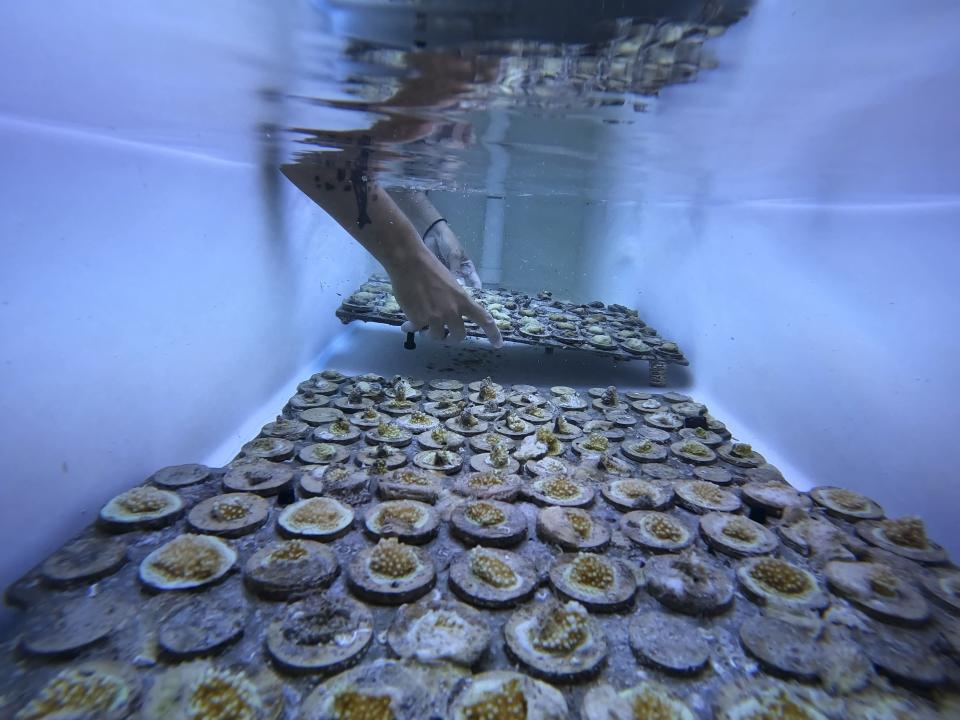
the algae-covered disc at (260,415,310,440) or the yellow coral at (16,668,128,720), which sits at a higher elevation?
the yellow coral at (16,668,128,720)

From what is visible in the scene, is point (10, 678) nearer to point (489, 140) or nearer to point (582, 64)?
point (582, 64)

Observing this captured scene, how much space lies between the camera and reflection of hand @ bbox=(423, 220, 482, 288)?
5936 mm

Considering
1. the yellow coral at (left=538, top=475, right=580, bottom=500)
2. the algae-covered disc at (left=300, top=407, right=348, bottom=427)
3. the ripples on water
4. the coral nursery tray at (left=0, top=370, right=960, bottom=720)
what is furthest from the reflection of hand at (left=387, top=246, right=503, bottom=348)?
the yellow coral at (left=538, top=475, right=580, bottom=500)

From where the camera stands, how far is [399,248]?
11.1 feet

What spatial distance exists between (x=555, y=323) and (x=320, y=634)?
3968 millimetres

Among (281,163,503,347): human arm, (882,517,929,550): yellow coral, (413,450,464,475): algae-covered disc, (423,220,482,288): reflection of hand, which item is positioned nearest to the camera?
(882,517,929,550): yellow coral

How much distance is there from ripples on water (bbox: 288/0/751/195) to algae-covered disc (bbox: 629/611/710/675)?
6.24ft

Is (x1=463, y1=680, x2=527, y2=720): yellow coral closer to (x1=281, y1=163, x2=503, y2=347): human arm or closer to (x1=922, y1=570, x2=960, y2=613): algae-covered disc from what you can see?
(x1=922, y1=570, x2=960, y2=613): algae-covered disc

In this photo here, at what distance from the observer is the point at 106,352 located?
2059 millimetres

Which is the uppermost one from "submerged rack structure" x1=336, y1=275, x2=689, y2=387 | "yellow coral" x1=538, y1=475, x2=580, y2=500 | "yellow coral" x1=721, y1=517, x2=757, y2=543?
"submerged rack structure" x1=336, y1=275, x2=689, y2=387

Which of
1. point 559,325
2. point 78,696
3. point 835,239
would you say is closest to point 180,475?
point 78,696

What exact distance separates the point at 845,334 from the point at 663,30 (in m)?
2.36

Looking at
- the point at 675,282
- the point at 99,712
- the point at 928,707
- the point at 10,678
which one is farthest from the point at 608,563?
the point at 675,282

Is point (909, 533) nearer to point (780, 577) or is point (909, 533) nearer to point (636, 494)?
point (780, 577)
